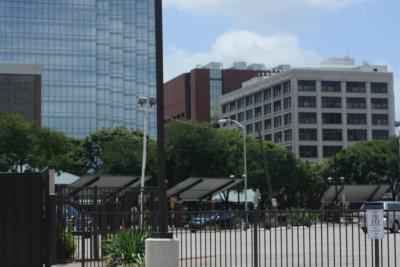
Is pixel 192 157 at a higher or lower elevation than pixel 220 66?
lower

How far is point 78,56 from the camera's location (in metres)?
134

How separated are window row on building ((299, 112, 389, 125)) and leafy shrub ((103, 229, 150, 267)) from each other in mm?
112684

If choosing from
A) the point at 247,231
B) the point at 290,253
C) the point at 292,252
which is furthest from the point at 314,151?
the point at 292,252

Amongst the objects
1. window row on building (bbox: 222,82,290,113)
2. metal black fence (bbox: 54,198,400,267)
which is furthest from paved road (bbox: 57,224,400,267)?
window row on building (bbox: 222,82,290,113)

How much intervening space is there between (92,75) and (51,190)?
117436 millimetres

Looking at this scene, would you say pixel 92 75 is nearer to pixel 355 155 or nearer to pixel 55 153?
pixel 355 155

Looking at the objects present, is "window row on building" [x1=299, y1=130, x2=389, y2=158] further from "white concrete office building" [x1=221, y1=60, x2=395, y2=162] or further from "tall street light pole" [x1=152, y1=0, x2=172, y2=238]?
"tall street light pole" [x1=152, y1=0, x2=172, y2=238]

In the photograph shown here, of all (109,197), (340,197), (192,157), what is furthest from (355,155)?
(109,197)

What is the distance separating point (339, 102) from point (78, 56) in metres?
46.1

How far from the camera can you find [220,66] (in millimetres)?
178375

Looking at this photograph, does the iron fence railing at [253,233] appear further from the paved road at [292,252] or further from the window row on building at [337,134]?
the window row on building at [337,134]

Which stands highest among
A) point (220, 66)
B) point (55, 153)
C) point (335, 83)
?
point (220, 66)

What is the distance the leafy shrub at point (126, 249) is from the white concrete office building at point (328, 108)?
111 meters

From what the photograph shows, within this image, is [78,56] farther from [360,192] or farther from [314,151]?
[360,192]
